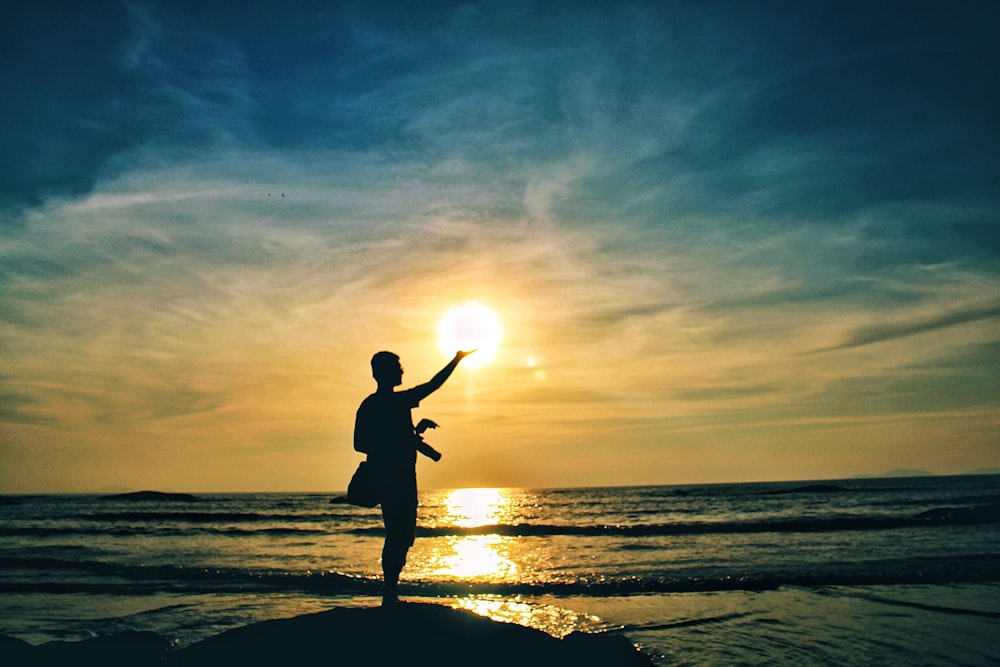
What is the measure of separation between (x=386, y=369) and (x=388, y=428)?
605mm

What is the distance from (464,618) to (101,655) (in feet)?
11.5

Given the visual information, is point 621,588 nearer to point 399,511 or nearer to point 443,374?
point 399,511

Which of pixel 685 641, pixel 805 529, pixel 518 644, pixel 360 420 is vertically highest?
pixel 360 420

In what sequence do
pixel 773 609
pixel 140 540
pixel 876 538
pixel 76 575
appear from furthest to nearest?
pixel 140 540 → pixel 876 538 → pixel 76 575 → pixel 773 609

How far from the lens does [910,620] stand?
27.6 feet

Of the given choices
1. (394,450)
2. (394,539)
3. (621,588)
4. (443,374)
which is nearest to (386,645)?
(394,539)

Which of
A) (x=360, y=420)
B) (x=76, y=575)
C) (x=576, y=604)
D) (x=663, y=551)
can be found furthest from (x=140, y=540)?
(x=360, y=420)

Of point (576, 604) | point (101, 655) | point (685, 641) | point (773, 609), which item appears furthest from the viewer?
point (576, 604)

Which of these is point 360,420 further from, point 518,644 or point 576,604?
point 576,604

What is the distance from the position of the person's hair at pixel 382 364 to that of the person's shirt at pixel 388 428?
22 centimetres

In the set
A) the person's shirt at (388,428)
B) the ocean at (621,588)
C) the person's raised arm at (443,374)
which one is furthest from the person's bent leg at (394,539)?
the ocean at (621,588)

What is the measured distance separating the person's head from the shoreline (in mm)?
2102

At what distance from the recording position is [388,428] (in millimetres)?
6266

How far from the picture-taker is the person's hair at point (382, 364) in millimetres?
6496
